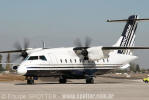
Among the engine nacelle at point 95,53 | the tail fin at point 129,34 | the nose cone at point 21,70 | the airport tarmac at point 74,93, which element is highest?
the tail fin at point 129,34

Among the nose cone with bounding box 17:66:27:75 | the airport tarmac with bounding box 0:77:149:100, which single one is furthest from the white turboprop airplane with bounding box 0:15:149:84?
the airport tarmac with bounding box 0:77:149:100

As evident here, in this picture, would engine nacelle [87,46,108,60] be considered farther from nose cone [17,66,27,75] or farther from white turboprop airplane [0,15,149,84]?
nose cone [17,66,27,75]

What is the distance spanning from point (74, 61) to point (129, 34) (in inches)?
354

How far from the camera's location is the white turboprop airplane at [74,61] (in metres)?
32.6

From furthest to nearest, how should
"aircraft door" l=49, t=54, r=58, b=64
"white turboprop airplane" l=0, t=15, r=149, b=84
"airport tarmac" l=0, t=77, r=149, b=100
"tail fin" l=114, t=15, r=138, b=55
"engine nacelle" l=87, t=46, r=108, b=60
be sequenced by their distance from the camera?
"tail fin" l=114, t=15, r=138, b=55, "engine nacelle" l=87, t=46, r=108, b=60, "aircraft door" l=49, t=54, r=58, b=64, "white turboprop airplane" l=0, t=15, r=149, b=84, "airport tarmac" l=0, t=77, r=149, b=100

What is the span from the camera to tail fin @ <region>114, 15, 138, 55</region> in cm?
4072

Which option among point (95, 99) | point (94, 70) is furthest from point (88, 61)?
point (95, 99)

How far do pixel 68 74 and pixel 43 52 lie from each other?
3.81 meters

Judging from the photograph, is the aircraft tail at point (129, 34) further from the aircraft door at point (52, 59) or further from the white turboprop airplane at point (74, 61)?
the aircraft door at point (52, 59)

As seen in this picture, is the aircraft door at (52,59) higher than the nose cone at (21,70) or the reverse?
higher

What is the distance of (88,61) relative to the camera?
121 feet

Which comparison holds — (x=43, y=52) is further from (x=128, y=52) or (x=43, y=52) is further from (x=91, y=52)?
(x=128, y=52)

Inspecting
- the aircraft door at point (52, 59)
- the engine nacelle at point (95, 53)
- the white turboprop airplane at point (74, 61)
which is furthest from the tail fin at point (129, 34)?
the aircraft door at point (52, 59)

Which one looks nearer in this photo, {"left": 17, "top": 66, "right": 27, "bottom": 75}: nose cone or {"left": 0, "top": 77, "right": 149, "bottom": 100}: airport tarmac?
{"left": 0, "top": 77, "right": 149, "bottom": 100}: airport tarmac
